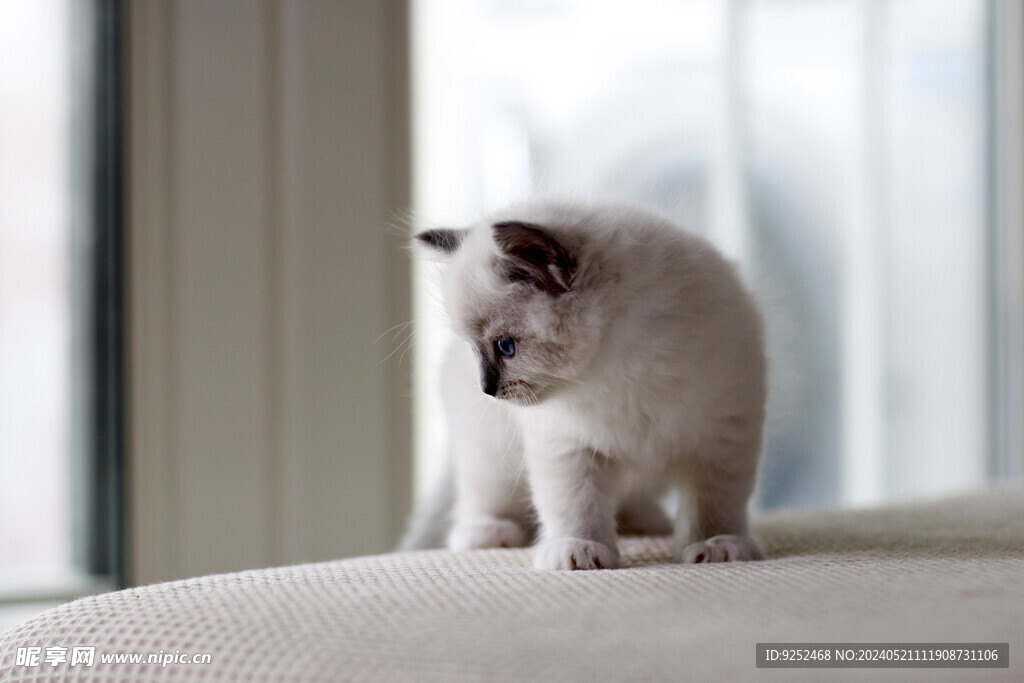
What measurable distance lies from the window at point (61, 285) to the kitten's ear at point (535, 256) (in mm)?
1523

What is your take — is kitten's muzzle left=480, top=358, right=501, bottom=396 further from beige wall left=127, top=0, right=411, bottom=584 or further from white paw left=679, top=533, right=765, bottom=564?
beige wall left=127, top=0, right=411, bottom=584

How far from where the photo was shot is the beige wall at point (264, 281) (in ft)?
7.55

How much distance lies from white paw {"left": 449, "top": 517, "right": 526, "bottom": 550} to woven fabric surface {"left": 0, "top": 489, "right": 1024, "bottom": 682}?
388 mm

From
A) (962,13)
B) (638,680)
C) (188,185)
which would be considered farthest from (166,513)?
(962,13)

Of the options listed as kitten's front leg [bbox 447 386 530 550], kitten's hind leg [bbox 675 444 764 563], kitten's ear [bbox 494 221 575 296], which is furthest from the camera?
kitten's front leg [bbox 447 386 530 550]

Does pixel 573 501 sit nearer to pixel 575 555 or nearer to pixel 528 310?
pixel 575 555

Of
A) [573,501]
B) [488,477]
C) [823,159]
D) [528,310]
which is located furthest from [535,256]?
[823,159]

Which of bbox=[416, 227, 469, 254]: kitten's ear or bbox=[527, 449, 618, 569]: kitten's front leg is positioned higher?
bbox=[416, 227, 469, 254]: kitten's ear

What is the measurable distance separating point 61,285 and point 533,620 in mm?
1924

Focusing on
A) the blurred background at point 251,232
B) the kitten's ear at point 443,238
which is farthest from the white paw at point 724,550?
the blurred background at point 251,232

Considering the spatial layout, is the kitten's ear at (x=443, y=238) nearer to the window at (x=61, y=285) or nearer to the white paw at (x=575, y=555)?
the white paw at (x=575, y=555)

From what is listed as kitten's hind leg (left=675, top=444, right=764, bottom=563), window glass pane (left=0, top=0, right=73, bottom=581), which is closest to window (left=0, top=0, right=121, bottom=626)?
window glass pane (left=0, top=0, right=73, bottom=581)

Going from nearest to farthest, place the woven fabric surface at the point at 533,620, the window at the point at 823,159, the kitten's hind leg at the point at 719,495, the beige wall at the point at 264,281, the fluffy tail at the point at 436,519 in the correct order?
the woven fabric surface at the point at 533,620, the kitten's hind leg at the point at 719,495, the fluffy tail at the point at 436,519, the beige wall at the point at 264,281, the window at the point at 823,159

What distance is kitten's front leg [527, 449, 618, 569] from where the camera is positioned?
1201 mm
